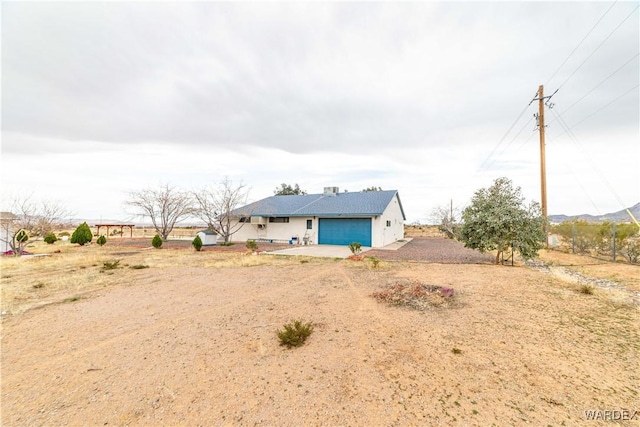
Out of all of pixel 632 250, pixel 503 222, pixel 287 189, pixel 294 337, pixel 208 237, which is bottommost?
pixel 294 337

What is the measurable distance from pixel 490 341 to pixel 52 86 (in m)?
19.0

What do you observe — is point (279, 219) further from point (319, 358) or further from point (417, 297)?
point (319, 358)

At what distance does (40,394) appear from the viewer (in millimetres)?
3086

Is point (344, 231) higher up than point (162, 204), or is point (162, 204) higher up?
point (162, 204)

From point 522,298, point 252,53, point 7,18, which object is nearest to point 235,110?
point 252,53

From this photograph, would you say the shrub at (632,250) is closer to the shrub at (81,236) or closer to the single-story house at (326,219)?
the single-story house at (326,219)

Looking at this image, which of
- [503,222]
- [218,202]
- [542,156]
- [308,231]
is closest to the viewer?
[503,222]

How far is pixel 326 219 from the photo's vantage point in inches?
868

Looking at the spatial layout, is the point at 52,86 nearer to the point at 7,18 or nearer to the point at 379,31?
the point at 7,18

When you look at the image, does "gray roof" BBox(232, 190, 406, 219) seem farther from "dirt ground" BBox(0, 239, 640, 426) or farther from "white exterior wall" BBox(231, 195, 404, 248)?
"dirt ground" BBox(0, 239, 640, 426)

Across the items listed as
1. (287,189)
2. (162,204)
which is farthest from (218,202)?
(287,189)

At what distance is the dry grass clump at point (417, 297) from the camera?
5.98 meters

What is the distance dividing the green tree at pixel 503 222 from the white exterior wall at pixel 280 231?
13070 millimetres

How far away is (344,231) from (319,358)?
17.6 m
